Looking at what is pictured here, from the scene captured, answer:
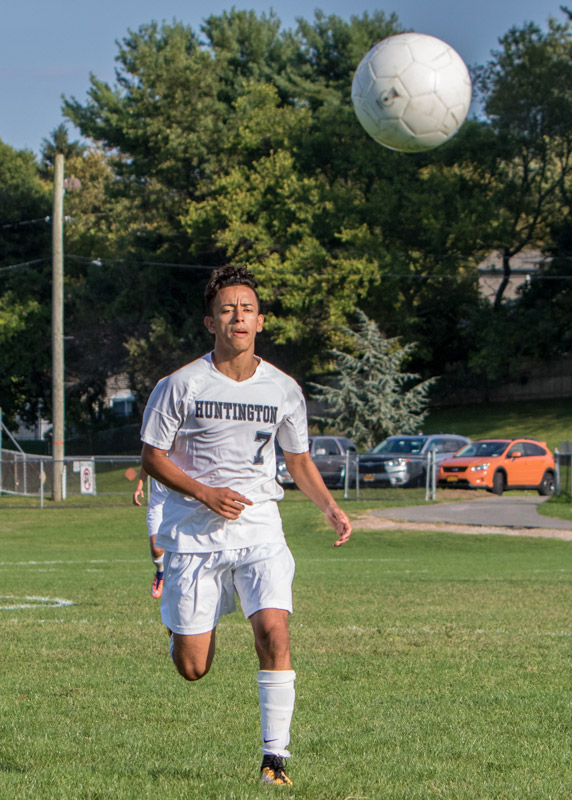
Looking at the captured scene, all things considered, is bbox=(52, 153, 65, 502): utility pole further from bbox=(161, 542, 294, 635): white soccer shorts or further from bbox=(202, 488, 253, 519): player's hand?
bbox=(202, 488, 253, 519): player's hand

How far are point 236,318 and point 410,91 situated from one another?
34.3ft

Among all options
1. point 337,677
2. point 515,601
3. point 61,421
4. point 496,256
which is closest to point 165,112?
point 496,256

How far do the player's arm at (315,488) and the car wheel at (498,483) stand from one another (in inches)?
970

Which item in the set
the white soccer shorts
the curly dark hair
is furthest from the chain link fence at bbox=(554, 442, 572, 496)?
the white soccer shorts

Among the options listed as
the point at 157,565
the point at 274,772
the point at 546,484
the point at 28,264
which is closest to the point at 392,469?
the point at 546,484

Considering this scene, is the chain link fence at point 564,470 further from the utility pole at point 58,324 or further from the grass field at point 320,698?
the utility pole at point 58,324

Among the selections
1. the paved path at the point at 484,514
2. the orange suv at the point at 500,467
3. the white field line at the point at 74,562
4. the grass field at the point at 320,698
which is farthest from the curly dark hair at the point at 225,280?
the orange suv at the point at 500,467

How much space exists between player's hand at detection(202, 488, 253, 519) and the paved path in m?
17.7

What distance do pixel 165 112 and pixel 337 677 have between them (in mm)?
48663

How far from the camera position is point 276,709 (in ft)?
15.2

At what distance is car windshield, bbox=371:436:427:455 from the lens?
3216cm

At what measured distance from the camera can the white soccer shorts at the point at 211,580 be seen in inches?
191

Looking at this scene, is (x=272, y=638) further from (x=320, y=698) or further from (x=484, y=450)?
(x=484, y=450)

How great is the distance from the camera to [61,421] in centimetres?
3244
